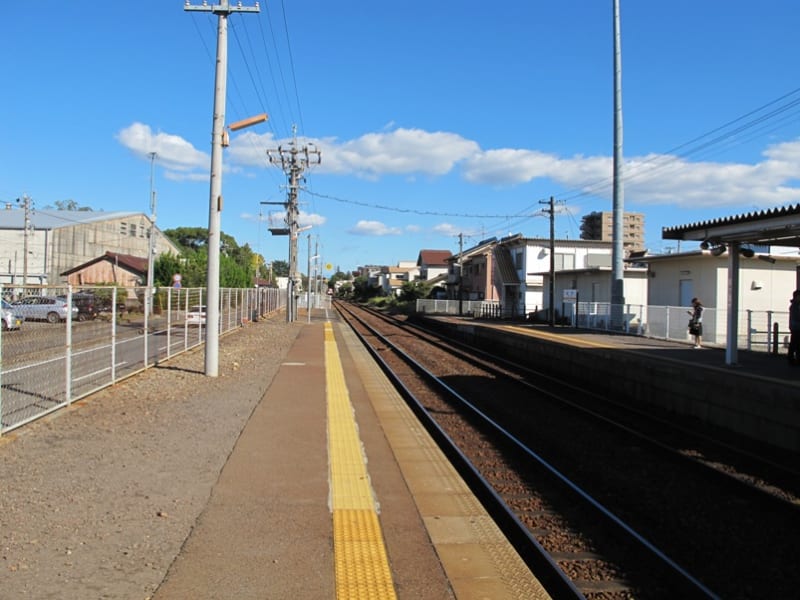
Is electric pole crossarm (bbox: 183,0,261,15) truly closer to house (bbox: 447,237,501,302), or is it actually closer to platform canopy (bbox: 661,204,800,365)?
platform canopy (bbox: 661,204,800,365)

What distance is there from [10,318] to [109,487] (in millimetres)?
3859

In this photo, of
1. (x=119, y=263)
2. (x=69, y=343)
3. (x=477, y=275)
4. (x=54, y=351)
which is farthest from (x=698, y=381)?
(x=119, y=263)

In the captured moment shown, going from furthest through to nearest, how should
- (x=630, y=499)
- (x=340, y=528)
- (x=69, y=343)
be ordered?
(x=69, y=343) < (x=630, y=499) < (x=340, y=528)

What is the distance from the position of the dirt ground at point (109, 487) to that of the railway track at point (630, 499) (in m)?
2.81

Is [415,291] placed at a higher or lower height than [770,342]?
higher

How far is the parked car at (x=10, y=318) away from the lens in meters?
8.18

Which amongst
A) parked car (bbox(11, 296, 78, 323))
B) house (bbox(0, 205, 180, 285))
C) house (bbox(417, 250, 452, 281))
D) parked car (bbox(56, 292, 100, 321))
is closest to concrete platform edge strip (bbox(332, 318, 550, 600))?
parked car (bbox(11, 296, 78, 323))

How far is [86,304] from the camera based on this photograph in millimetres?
11562

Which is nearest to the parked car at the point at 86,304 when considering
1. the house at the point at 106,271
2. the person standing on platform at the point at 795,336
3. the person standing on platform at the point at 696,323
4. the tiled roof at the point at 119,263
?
the person standing on platform at the point at 795,336

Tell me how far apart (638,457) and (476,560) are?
483cm

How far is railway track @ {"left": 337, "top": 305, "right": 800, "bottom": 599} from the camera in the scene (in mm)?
4797

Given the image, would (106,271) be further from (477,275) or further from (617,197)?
(617,197)

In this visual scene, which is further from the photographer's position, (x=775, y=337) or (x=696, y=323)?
→ (x=696, y=323)

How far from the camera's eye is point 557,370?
1980cm
